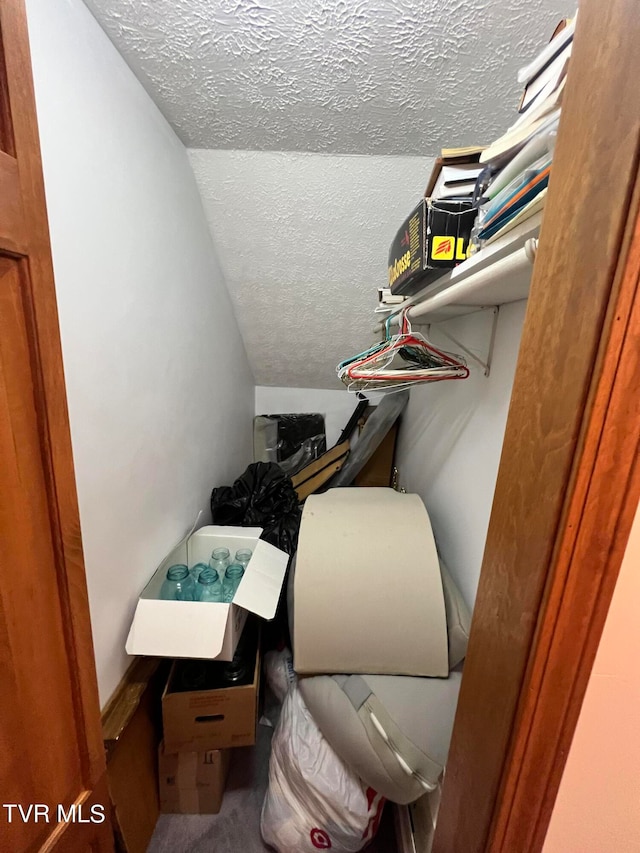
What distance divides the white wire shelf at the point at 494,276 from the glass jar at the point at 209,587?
43.6 inches

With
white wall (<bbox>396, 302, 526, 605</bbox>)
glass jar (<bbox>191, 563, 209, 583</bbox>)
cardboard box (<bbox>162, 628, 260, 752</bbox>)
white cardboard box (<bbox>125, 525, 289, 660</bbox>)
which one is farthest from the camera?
glass jar (<bbox>191, 563, 209, 583</bbox>)

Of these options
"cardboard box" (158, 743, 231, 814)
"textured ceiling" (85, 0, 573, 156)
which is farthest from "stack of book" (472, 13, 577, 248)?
"cardboard box" (158, 743, 231, 814)

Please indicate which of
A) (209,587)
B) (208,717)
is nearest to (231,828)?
(208,717)

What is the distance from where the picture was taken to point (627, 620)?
16.9 inches

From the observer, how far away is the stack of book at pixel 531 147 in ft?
1.74

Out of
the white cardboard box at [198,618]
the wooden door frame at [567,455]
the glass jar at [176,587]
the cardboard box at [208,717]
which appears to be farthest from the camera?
the glass jar at [176,587]

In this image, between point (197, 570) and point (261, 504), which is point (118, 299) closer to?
point (197, 570)

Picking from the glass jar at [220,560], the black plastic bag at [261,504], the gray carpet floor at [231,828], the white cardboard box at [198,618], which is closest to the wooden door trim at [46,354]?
the white cardboard box at [198,618]

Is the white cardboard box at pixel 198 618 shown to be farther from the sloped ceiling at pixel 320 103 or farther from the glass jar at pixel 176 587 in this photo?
the sloped ceiling at pixel 320 103

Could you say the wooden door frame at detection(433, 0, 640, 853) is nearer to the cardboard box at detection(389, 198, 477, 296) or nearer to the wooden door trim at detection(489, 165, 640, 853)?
the wooden door trim at detection(489, 165, 640, 853)

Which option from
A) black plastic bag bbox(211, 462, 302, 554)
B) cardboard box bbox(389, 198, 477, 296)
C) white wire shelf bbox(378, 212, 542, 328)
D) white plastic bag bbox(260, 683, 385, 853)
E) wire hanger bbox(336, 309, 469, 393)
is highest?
cardboard box bbox(389, 198, 477, 296)

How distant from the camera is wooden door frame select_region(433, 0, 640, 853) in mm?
349

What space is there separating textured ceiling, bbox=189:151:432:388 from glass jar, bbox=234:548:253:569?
1225 millimetres

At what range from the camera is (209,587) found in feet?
4.57
